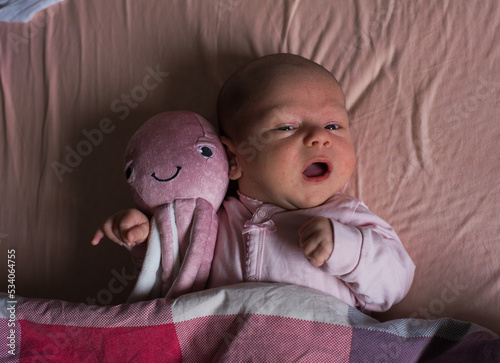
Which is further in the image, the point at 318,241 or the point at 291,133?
the point at 291,133

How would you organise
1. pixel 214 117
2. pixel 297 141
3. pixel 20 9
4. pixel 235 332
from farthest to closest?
pixel 20 9, pixel 214 117, pixel 297 141, pixel 235 332

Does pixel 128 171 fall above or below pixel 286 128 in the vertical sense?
below

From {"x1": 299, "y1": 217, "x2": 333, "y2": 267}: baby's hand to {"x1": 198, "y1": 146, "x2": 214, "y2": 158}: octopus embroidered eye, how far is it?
282 millimetres

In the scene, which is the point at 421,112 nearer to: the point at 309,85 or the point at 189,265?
the point at 309,85

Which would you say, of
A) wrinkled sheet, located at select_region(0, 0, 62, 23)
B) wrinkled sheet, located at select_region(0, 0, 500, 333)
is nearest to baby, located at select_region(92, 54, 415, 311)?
wrinkled sheet, located at select_region(0, 0, 500, 333)

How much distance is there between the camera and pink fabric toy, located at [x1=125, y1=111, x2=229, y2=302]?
109 cm

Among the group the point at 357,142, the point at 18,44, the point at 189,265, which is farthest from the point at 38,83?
the point at 357,142

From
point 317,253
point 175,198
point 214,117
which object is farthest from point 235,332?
point 214,117

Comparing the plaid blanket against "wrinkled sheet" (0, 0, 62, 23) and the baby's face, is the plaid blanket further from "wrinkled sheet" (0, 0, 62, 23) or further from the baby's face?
"wrinkled sheet" (0, 0, 62, 23)

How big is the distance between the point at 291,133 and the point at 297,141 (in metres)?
0.02

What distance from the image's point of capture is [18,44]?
1.55 m

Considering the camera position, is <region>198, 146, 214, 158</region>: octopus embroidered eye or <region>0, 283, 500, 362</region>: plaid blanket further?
<region>198, 146, 214, 158</region>: octopus embroidered eye

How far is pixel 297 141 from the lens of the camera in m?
1.05

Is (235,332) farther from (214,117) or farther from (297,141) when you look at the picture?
(214,117)
